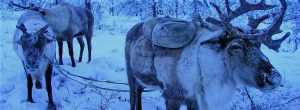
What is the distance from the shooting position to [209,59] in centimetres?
313

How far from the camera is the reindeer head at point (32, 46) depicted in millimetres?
4852

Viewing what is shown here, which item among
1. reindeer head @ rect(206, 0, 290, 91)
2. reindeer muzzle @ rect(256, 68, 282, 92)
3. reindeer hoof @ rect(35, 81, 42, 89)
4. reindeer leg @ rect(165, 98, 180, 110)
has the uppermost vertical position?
reindeer head @ rect(206, 0, 290, 91)

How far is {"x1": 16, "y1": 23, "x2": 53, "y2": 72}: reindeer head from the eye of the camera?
4852mm

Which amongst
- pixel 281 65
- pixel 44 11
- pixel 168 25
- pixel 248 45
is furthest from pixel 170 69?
pixel 281 65

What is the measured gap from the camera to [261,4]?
3.47m

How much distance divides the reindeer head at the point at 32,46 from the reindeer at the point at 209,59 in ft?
5.37

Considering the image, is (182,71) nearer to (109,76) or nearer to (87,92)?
(87,92)

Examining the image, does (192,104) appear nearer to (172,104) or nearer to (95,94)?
(172,104)

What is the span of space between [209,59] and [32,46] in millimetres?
2668

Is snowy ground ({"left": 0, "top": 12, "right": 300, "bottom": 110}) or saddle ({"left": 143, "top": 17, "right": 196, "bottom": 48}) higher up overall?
saddle ({"left": 143, "top": 17, "right": 196, "bottom": 48})

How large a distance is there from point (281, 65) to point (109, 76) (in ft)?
11.7

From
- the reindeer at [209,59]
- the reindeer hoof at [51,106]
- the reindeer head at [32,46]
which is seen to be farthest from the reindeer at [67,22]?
the reindeer at [209,59]

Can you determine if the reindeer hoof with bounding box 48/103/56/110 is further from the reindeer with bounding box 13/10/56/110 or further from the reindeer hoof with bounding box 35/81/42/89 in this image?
the reindeer hoof with bounding box 35/81/42/89

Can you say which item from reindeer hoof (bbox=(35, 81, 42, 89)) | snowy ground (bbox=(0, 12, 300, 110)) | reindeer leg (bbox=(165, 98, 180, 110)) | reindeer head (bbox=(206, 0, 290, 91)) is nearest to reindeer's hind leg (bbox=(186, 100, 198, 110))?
reindeer leg (bbox=(165, 98, 180, 110))
